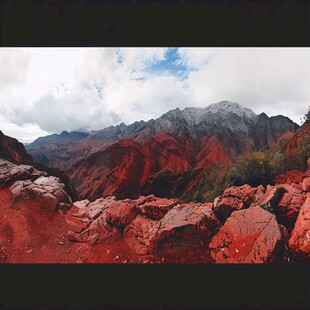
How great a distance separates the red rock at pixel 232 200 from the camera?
5984 mm

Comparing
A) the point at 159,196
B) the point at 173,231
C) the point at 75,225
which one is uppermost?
the point at 159,196

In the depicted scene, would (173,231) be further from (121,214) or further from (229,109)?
(229,109)

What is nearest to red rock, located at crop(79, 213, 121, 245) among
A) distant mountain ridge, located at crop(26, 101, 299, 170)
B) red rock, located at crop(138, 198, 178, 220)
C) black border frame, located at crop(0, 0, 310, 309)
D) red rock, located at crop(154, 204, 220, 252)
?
black border frame, located at crop(0, 0, 310, 309)

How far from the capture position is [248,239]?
514 cm

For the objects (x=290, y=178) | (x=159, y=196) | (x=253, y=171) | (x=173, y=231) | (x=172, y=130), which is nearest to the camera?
(x=173, y=231)

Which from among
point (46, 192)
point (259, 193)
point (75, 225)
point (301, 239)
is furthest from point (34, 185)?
point (301, 239)

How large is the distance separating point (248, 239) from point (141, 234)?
8.62 ft

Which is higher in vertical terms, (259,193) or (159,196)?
(259,193)

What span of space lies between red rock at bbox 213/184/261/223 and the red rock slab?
173 centimetres

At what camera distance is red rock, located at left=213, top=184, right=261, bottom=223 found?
19.6 ft

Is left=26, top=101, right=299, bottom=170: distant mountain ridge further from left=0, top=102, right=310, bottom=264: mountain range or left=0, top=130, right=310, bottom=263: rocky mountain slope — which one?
left=0, top=130, right=310, bottom=263: rocky mountain slope

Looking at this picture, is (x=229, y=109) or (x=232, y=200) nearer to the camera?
(x=232, y=200)
